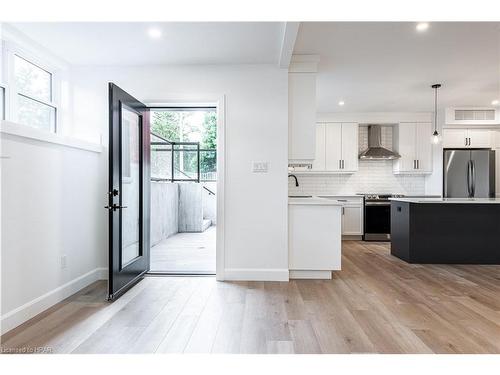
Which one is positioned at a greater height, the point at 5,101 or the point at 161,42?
the point at 161,42

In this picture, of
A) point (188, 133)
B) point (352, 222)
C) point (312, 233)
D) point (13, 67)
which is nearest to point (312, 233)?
point (312, 233)

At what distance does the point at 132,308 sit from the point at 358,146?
220 inches

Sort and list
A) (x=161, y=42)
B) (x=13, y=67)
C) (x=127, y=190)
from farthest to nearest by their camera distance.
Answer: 1. (x=127, y=190)
2. (x=161, y=42)
3. (x=13, y=67)

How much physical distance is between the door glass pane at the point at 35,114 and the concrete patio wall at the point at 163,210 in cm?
245

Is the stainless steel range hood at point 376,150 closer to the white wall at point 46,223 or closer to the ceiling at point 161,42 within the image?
the ceiling at point 161,42

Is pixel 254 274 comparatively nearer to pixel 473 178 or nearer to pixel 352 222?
pixel 352 222

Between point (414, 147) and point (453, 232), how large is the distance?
8.19ft

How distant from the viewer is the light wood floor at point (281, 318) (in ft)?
6.89

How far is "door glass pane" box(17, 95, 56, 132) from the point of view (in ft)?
10.1

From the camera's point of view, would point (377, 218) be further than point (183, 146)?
No

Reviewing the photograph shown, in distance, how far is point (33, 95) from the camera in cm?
325

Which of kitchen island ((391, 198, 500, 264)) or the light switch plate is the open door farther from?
kitchen island ((391, 198, 500, 264))

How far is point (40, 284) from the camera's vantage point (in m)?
2.70

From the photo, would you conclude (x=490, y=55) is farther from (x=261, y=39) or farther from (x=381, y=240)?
(x=381, y=240)
